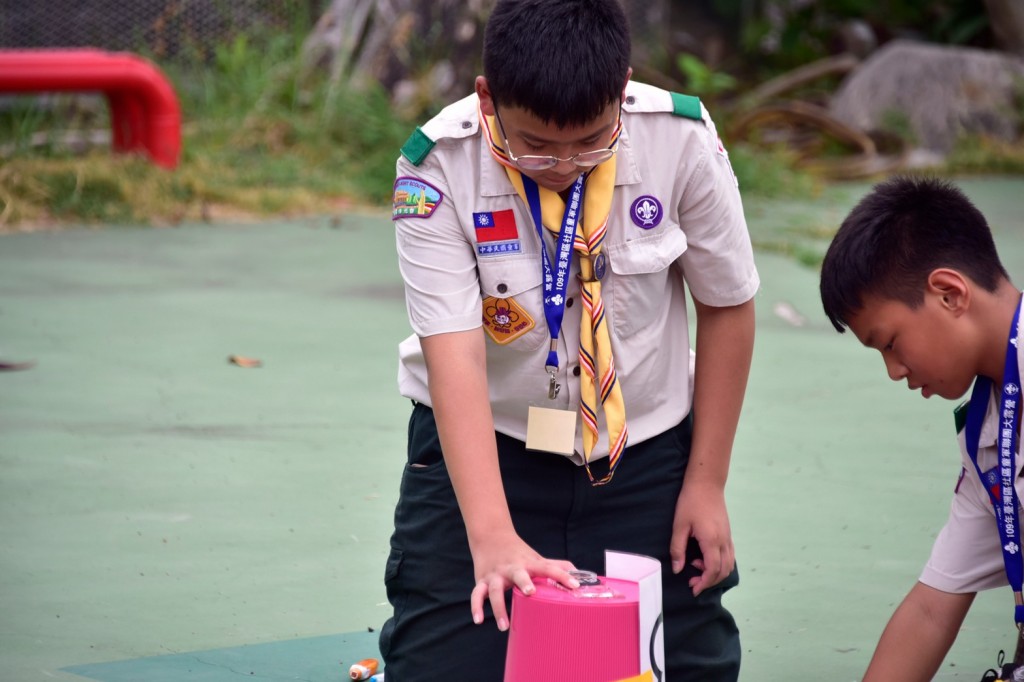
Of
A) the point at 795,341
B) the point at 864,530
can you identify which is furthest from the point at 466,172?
the point at 795,341

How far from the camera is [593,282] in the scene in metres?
1.95

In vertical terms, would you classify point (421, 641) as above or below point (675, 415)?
below

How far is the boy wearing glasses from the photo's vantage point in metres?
1.82

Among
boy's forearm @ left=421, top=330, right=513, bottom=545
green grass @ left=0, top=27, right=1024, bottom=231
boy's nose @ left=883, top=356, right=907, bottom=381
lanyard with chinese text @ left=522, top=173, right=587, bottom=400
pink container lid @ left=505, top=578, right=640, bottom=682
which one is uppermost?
lanyard with chinese text @ left=522, top=173, right=587, bottom=400

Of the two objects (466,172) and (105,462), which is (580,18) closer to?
(466,172)

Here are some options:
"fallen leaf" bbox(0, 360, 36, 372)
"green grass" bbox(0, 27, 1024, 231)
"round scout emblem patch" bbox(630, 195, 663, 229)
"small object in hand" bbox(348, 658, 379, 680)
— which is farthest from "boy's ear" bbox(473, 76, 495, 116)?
"green grass" bbox(0, 27, 1024, 231)

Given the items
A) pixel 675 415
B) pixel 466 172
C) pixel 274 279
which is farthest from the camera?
pixel 274 279

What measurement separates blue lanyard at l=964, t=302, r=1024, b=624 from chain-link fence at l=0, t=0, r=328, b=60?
6653 millimetres

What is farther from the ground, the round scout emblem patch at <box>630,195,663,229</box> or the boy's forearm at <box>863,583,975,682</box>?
the round scout emblem patch at <box>630,195,663,229</box>

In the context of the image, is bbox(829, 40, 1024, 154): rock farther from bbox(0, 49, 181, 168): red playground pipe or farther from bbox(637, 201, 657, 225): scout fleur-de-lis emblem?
bbox(637, 201, 657, 225): scout fleur-de-lis emblem

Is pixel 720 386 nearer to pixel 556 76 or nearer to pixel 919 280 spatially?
pixel 919 280

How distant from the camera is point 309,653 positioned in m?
2.27

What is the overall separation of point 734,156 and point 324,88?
2287mm

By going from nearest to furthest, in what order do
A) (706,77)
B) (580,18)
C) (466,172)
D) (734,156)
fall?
1. (580,18)
2. (466,172)
3. (734,156)
4. (706,77)
